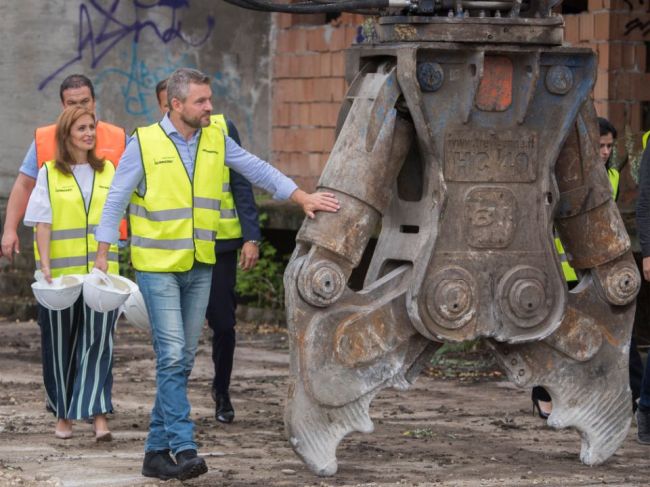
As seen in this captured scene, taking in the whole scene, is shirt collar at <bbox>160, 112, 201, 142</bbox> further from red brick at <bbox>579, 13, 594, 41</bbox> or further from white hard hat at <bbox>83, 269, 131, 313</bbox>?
red brick at <bbox>579, 13, 594, 41</bbox>

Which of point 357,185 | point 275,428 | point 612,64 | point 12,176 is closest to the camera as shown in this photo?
point 357,185

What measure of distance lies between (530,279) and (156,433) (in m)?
1.92

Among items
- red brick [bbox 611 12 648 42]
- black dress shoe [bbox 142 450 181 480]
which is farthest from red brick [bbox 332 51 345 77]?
black dress shoe [bbox 142 450 181 480]

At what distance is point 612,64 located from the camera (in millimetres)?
12445

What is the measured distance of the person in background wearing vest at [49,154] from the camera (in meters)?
9.69

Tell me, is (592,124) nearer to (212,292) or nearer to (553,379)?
(553,379)

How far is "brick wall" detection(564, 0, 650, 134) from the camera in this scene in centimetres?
1245

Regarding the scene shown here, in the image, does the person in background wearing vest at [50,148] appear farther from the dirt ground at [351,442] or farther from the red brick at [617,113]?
the red brick at [617,113]

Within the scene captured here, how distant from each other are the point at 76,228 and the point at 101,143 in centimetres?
59

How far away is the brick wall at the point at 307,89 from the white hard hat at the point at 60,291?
5960 mm

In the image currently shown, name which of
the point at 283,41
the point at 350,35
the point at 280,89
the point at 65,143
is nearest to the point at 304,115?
the point at 280,89

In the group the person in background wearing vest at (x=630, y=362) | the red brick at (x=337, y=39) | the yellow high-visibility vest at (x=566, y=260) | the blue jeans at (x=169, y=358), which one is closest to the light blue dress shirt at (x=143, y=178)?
the blue jeans at (x=169, y=358)

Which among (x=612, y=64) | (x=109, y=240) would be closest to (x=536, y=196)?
(x=109, y=240)

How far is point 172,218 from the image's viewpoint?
324 inches
